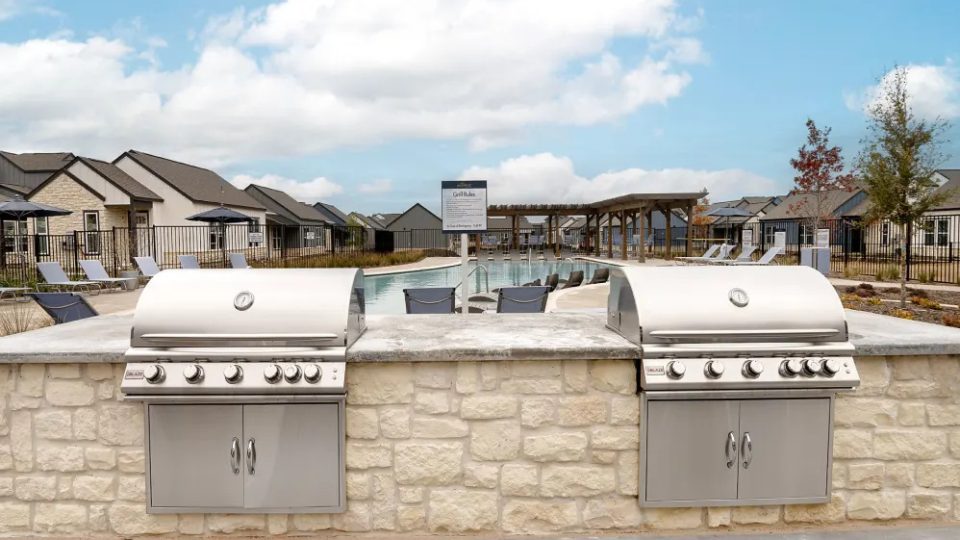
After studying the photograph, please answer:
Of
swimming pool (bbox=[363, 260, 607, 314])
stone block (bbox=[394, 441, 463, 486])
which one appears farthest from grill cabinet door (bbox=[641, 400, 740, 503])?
swimming pool (bbox=[363, 260, 607, 314])

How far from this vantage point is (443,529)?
3.21 m

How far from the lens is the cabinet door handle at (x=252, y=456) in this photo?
306 centimetres

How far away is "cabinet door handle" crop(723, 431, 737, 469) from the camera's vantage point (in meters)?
3.11

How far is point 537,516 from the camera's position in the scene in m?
3.22

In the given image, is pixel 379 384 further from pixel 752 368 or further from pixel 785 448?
pixel 785 448

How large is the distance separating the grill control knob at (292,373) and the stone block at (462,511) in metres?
0.99

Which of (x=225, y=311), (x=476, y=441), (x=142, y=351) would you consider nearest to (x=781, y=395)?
(x=476, y=441)

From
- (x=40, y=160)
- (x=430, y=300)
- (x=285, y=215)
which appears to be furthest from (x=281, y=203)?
(x=430, y=300)

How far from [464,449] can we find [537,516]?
0.56 metres

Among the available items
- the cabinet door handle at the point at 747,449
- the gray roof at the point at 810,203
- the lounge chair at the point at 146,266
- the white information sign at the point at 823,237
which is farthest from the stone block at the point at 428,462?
the gray roof at the point at 810,203

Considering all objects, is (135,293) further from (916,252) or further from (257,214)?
(916,252)

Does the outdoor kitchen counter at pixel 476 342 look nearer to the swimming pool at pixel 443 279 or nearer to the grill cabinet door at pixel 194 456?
the grill cabinet door at pixel 194 456

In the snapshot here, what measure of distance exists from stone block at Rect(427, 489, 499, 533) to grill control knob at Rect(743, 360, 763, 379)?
148 cm

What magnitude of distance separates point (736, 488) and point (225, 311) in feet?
9.42
